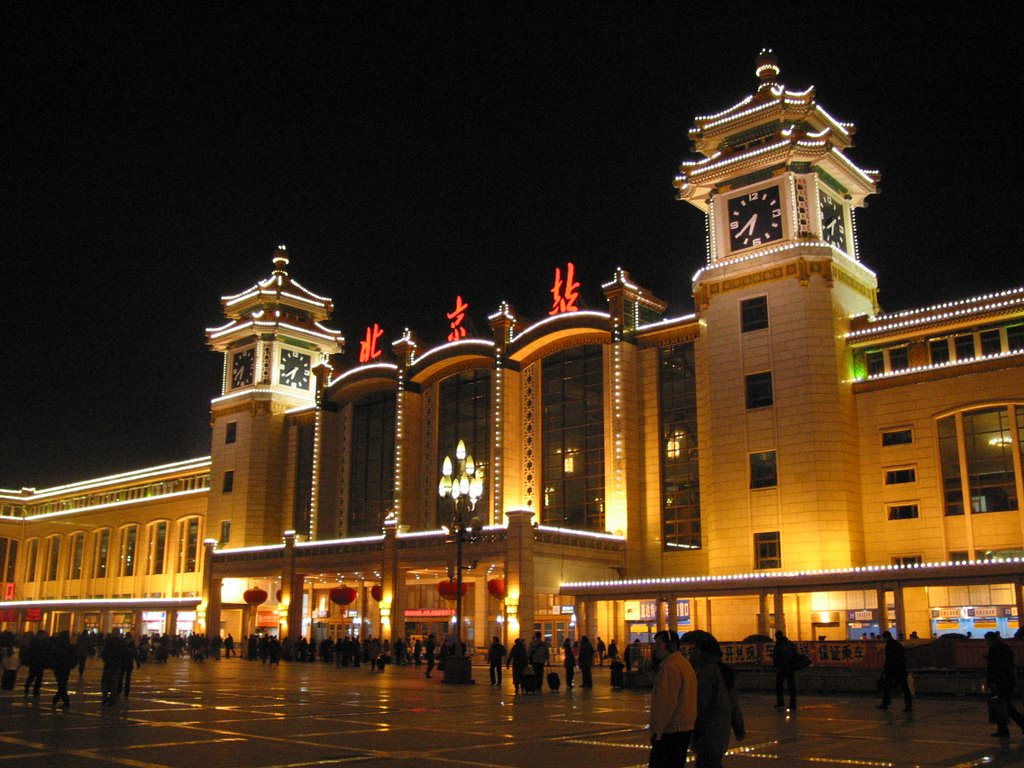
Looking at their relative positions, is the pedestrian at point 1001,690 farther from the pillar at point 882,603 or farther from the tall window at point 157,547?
the tall window at point 157,547

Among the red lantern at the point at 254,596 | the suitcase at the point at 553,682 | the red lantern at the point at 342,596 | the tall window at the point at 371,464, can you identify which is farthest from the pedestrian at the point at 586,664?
the red lantern at the point at 254,596

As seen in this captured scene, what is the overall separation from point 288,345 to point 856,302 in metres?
38.6

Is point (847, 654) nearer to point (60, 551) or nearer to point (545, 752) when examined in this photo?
point (545, 752)

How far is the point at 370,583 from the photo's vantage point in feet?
198

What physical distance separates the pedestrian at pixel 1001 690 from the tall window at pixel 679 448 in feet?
101

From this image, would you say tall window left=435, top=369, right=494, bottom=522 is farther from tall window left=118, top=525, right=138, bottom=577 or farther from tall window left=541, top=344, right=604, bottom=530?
tall window left=118, top=525, right=138, bottom=577

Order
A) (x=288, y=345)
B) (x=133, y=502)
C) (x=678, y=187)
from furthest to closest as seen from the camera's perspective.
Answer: (x=133, y=502) → (x=288, y=345) → (x=678, y=187)

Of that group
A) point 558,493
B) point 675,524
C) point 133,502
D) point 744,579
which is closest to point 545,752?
point 744,579

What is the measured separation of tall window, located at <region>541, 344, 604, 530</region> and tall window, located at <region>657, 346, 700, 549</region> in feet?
10.9

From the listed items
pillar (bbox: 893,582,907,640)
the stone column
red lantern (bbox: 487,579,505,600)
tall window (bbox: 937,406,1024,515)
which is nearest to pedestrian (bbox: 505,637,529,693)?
pillar (bbox: 893,582,907,640)

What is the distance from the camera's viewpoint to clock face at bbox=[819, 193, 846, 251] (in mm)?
46250

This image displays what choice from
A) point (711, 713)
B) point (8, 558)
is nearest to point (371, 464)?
point (8, 558)

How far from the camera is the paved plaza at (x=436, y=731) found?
13.2m

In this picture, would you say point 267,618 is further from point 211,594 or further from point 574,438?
point 574,438
